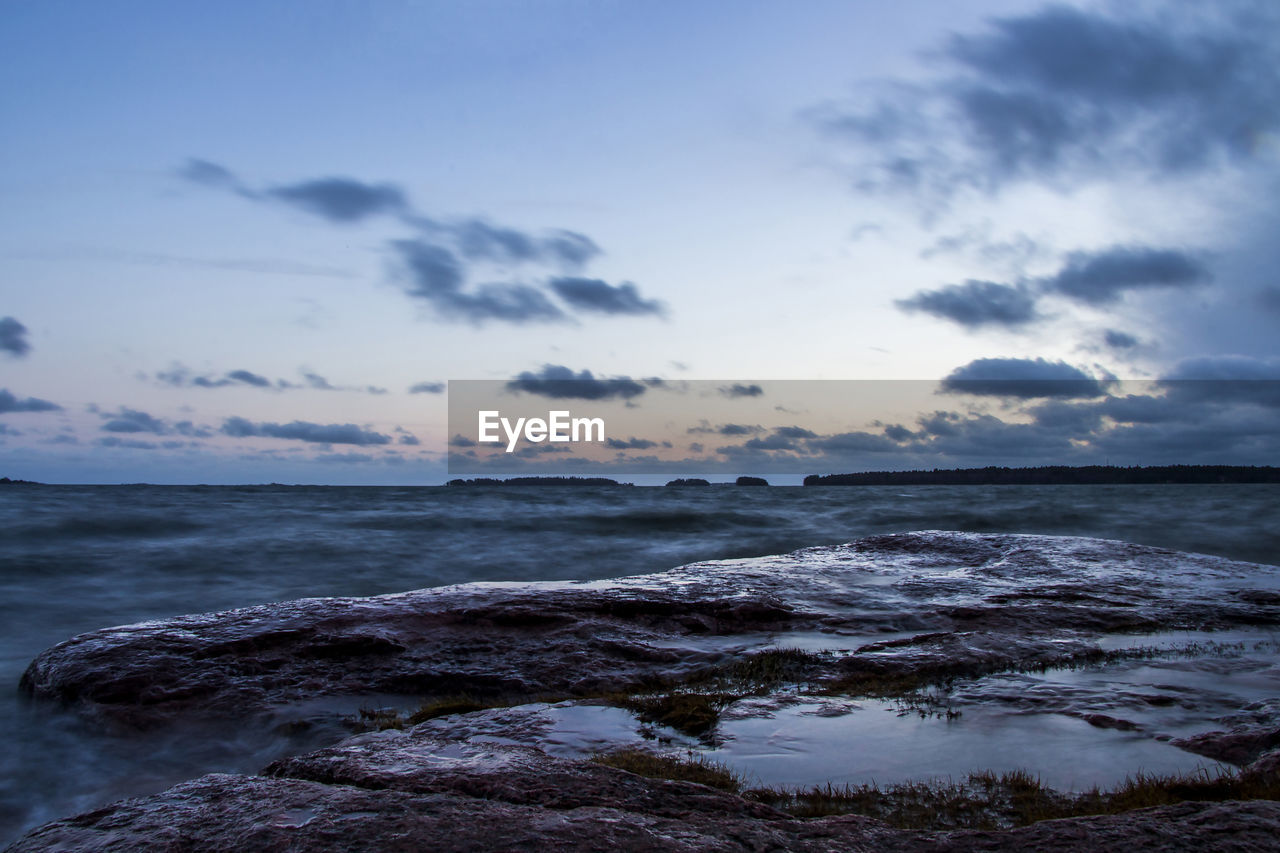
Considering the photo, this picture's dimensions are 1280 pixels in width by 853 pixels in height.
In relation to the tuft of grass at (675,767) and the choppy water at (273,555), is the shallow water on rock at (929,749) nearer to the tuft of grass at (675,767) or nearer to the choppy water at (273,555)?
the tuft of grass at (675,767)

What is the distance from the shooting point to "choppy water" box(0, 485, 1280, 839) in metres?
3.82

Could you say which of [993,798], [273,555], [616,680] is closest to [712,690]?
[616,680]

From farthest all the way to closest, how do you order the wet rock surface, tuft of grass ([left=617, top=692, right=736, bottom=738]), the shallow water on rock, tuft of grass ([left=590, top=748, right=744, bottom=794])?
1. tuft of grass ([left=617, top=692, right=736, bottom=738])
2. the shallow water on rock
3. tuft of grass ([left=590, top=748, right=744, bottom=794])
4. the wet rock surface

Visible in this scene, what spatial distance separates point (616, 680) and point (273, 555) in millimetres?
10169

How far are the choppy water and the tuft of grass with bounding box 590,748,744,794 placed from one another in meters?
1.88

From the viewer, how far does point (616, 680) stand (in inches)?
176

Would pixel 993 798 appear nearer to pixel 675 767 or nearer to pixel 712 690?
pixel 675 767

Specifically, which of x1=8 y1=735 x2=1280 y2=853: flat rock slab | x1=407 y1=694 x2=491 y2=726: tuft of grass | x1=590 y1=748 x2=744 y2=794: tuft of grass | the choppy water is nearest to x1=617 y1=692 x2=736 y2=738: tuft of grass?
x1=590 y1=748 x2=744 y2=794: tuft of grass

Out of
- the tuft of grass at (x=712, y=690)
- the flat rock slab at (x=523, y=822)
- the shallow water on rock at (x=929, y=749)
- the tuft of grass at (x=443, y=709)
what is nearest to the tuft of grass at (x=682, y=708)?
the tuft of grass at (x=712, y=690)

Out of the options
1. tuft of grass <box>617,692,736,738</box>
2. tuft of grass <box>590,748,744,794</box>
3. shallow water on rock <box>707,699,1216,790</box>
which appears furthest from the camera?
tuft of grass <box>617,692,736,738</box>

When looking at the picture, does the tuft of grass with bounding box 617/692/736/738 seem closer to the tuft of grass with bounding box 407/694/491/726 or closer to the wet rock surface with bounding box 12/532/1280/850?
the wet rock surface with bounding box 12/532/1280/850

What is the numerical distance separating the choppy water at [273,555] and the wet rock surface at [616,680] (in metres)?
0.39

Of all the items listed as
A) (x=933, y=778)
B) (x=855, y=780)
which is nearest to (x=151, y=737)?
(x=855, y=780)

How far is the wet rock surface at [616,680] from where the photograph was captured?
207 centimetres
